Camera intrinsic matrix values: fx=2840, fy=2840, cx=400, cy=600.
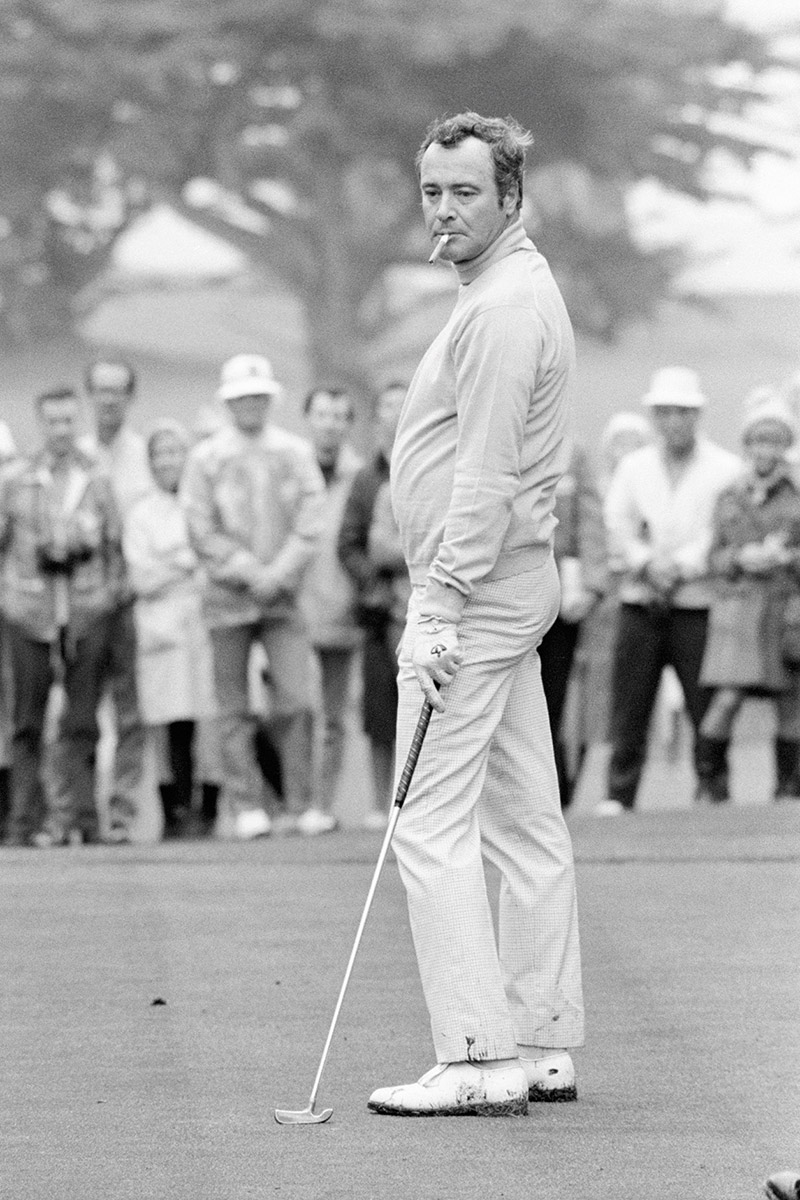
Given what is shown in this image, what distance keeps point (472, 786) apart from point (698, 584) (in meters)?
7.06

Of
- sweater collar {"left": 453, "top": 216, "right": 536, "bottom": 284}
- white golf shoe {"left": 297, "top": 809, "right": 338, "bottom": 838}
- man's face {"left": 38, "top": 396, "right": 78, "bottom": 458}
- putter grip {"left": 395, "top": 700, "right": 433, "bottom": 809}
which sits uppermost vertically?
man's face {"left": 38, "top": 396, "right": 78, "bottom": 458}

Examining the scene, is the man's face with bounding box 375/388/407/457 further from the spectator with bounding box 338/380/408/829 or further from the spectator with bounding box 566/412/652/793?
the spectator with bounding box 566/412/652/793

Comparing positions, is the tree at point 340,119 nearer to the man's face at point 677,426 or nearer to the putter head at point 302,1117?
the man's face at point 677,426

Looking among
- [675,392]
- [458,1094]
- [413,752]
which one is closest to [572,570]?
[675,392]

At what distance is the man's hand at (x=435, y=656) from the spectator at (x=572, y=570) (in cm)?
675

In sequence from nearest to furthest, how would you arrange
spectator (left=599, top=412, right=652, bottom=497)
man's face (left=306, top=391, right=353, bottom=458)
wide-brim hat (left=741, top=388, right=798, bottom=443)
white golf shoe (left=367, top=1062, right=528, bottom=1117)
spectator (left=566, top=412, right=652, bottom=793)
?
white golf shoe (left=367, top=1062, right=528, bottom=1117), wide-brim hat (left=741, top=388, right=798, bottom=443), man's face (left=306, top=391, right=353, bottom=458), spectator (left=566, top=412, right=652, bottom=793), spectator (left=599, top=412, right=652, bottom=497)

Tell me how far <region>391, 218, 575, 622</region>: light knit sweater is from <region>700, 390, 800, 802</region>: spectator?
6730 mm

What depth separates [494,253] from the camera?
6.07 metres

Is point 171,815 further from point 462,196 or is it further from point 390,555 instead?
point 462,196

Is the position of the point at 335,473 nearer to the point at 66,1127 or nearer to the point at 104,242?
the point at 66,1127

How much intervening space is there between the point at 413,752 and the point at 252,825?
6.19 metres

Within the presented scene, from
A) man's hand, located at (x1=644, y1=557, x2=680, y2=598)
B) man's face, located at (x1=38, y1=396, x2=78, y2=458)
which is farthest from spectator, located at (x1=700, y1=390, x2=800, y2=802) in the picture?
man's face, located at (x1=38, y1=396, x2=78, y2=458)

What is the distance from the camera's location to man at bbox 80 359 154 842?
41.8 ft

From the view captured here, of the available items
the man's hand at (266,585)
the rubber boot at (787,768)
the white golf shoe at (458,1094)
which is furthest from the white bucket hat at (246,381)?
the white golf shoe at (458,1094)
